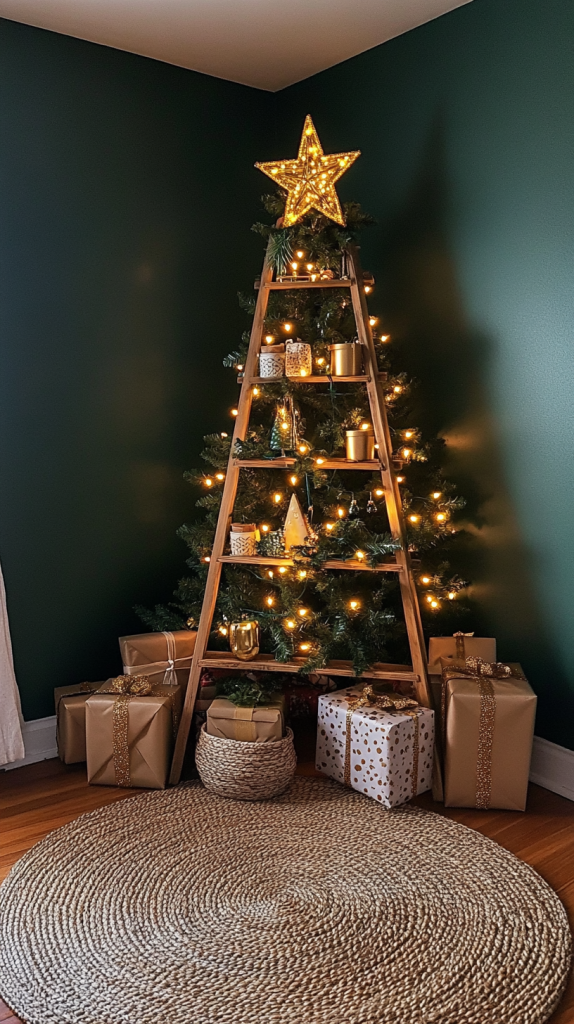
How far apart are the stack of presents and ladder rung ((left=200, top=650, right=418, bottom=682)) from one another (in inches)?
2.9

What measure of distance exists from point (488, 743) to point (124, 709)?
1.15m

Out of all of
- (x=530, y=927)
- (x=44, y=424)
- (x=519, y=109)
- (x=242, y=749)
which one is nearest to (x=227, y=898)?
(x=242, y=749)

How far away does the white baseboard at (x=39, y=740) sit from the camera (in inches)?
117

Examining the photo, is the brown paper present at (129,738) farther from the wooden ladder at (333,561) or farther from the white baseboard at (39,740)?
the white baseboard at (39,740)

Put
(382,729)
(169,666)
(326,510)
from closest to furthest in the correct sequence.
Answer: (382,729)
(326,510)
(169,666)

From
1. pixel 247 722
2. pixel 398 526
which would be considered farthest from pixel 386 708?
pixel 398 526

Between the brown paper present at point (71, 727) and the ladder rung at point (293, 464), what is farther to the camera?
the brown paper present at point (71, 727)

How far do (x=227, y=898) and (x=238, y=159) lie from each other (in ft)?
9.07


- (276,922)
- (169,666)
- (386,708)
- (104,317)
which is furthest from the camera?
(104,317)

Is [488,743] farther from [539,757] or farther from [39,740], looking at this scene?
[39,740]

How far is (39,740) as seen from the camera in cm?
301

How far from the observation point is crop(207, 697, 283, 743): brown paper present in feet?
8.52

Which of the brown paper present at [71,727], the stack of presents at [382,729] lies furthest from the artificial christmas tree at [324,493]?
the brown paper present at [71,727]

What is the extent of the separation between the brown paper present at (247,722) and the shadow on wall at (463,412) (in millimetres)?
789
